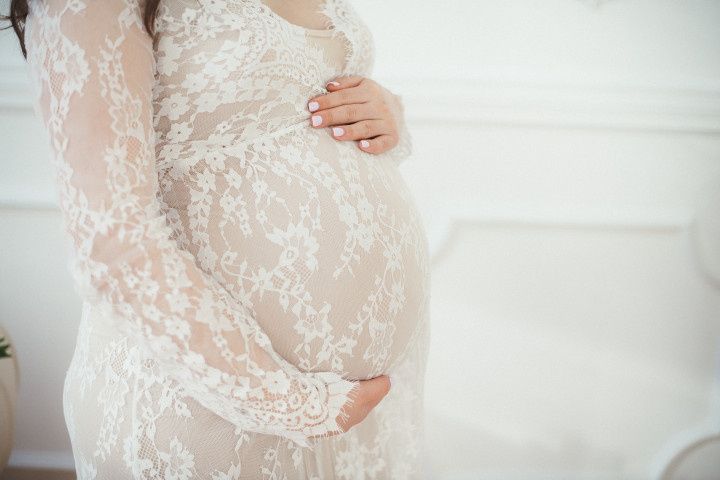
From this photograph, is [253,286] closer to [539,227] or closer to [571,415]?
[539,227]

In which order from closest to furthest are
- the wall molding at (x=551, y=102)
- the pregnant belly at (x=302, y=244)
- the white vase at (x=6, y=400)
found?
the pregnant belly at (x=302, y=244) → the white vase at (x=6, y=400) → the wall molding at (x=551, y=102)

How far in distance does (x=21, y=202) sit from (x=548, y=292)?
1.45 metres

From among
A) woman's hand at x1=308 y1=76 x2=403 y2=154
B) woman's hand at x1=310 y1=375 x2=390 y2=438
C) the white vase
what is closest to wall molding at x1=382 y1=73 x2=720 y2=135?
woman's hand at x1=308 y1=76 x2=403 y2=154

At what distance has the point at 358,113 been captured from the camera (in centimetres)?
68

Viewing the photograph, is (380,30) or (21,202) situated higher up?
(380,30)

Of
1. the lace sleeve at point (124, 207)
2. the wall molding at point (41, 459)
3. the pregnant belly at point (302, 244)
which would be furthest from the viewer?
the wall molding at point (41, 459)

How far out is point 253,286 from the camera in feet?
1.69

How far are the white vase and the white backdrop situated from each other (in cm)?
24

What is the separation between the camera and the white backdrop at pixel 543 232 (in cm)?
117

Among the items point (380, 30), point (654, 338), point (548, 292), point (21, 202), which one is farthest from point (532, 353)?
point (21, 202)

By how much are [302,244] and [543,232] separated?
3.01 ft

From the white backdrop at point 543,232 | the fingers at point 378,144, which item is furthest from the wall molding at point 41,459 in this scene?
the fingers at point 378,144

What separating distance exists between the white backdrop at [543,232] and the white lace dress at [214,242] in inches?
24.3

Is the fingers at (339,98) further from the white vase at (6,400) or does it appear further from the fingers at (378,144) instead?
the white vase at (6,400)
